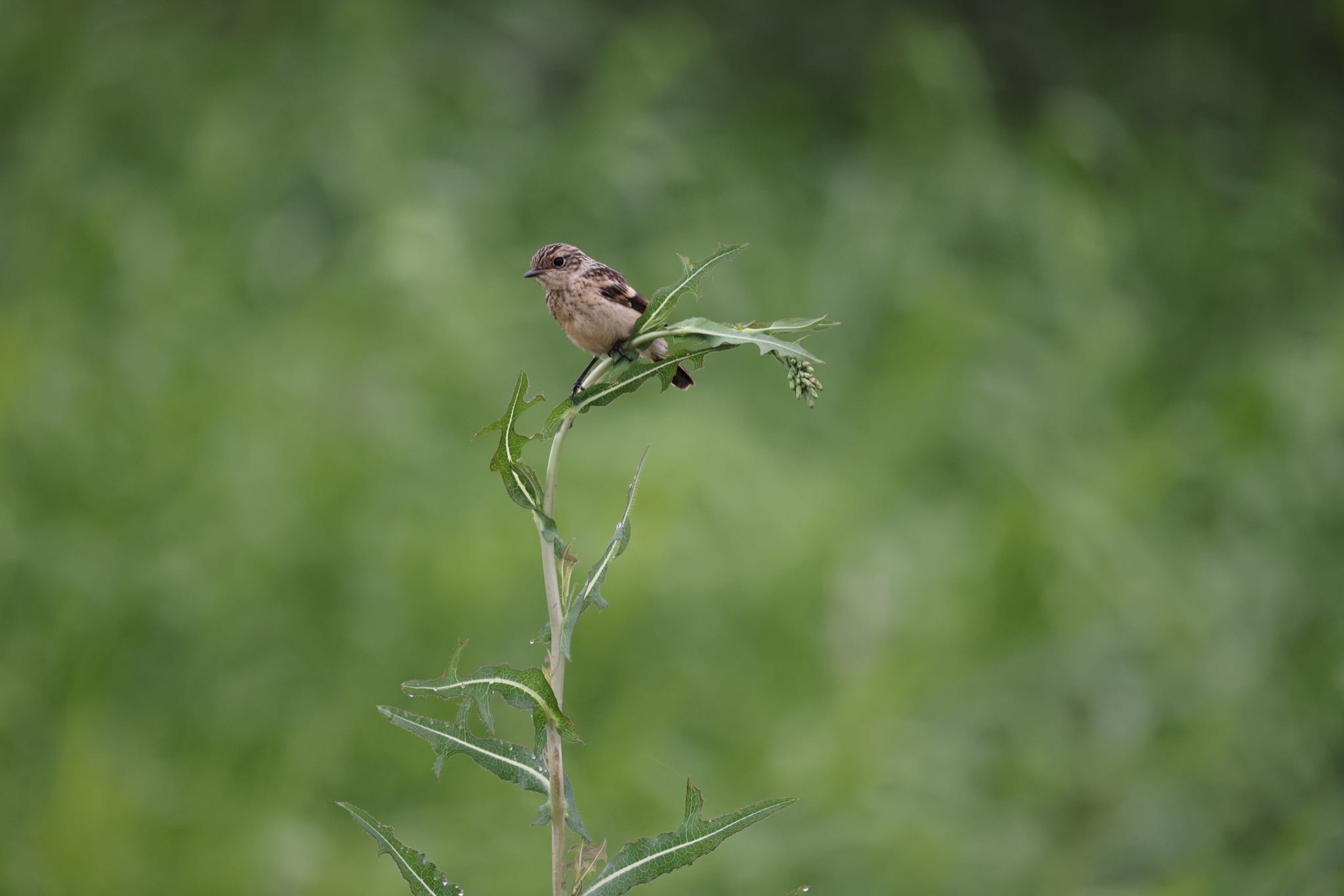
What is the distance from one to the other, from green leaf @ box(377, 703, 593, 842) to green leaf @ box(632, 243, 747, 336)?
12.8 inches

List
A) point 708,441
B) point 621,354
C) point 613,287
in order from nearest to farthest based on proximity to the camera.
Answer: point 621,354
point 613,287
point 708,441

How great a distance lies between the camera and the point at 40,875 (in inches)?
114

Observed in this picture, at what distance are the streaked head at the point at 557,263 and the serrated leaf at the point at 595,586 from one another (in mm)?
557

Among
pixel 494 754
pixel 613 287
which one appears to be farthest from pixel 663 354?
pixel 494 754

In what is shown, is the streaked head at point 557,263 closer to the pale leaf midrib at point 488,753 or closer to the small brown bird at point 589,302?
the small brown bird at point 589,302

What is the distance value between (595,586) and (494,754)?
15 centimetres

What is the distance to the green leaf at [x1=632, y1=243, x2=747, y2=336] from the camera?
0.88m

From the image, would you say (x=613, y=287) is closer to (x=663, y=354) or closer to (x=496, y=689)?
(x=663, y=354)

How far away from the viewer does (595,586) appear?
2.77ft

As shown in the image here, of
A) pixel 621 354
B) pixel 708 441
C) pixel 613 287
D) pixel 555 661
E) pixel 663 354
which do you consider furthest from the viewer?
pixel 708 441

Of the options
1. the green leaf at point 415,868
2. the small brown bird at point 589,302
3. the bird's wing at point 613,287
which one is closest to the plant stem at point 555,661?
the green leaf at point 415,868

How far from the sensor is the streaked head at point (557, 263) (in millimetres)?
1369

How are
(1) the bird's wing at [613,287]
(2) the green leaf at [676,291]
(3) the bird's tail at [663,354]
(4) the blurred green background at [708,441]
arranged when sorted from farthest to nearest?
(4) the blurred green background at [708,441]
(1) the bird's wing at [613,287]
(3) the bird's tail at [663,354]
(2) the green leaf at [676,291]

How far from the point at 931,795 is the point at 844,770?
0.35 metres
